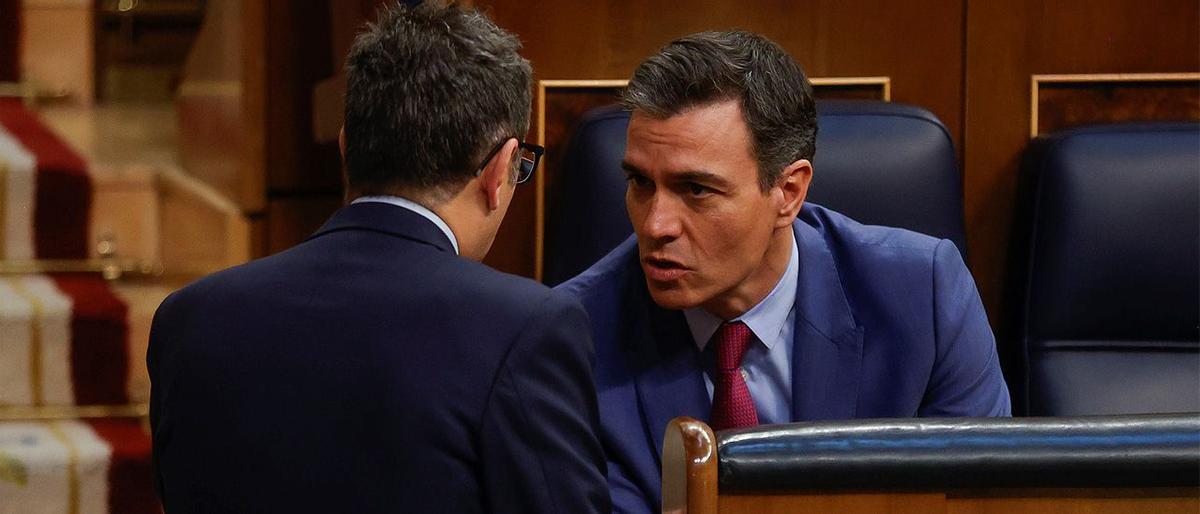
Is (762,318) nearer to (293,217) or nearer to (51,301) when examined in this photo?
(293,217)

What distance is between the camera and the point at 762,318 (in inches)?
56.5

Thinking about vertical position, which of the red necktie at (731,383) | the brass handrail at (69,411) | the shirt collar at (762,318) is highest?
the shirt collar at (762,318)

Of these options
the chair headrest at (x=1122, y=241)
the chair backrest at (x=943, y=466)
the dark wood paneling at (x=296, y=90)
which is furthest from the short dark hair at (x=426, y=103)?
the dark wood paneling at (x=296, y=90)

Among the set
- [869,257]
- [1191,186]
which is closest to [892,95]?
[1191,186]

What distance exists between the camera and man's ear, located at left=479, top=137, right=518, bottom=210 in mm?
1074

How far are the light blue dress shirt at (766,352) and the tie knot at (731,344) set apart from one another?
0.4 inches

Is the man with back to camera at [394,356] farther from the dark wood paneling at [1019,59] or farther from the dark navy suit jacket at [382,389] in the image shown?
the dark wood paneling at [1019,59]

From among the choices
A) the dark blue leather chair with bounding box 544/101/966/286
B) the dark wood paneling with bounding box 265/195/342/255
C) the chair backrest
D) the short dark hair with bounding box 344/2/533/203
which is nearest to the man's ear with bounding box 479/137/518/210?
the short dark hair with bounding box 344/2/533/203

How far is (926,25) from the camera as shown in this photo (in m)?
1.96

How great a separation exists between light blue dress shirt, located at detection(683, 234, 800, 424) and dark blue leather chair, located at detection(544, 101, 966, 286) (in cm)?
22

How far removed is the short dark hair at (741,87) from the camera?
138cm

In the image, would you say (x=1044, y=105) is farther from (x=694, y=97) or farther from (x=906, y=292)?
(x=694, y=97)

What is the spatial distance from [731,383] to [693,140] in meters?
0.24

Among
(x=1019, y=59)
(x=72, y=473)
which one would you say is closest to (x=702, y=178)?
(x=1019, y=59)
